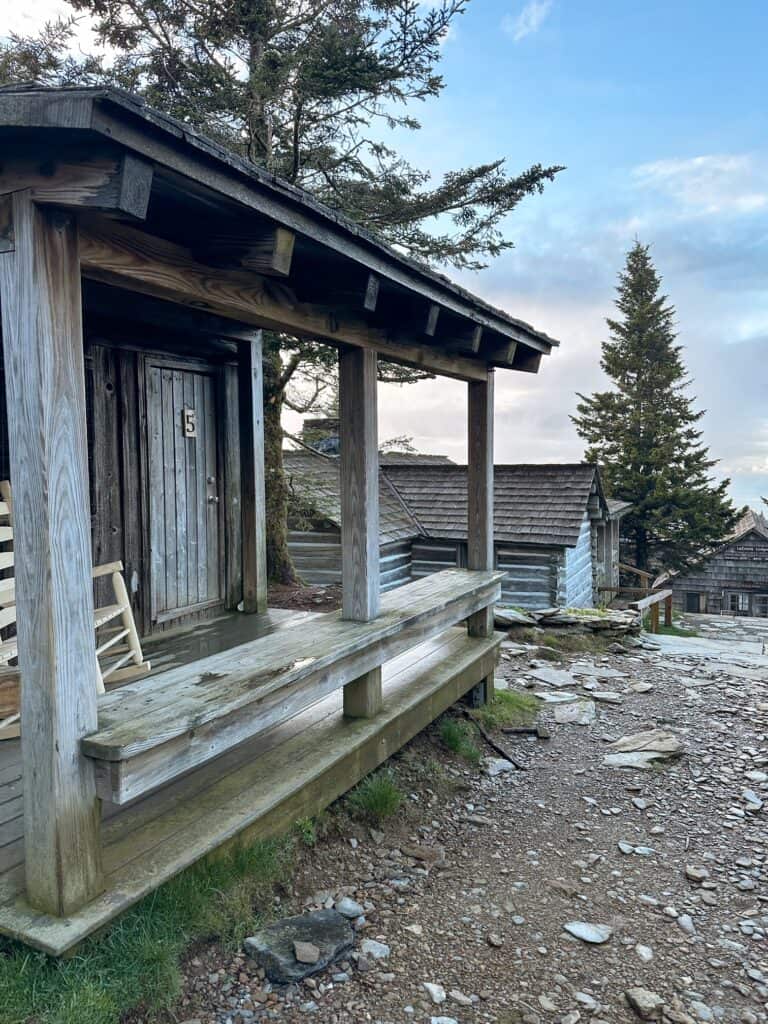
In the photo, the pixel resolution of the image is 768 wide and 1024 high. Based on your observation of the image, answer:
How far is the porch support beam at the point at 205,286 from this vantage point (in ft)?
7.75

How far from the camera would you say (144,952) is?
231 centimetres

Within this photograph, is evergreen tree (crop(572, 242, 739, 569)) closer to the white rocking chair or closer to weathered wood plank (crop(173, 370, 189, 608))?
weathered wood plank (crop(173, 370, 189, 608))

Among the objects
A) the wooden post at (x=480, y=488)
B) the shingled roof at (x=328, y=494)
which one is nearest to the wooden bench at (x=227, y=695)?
the wooden post at (x=480, y=488)

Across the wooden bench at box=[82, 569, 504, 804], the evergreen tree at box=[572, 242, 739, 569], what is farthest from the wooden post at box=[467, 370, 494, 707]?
the evergreen tree at box=[572, 242, 739, 569]

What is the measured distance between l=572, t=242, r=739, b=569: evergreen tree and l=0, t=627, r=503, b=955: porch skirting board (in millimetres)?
21369

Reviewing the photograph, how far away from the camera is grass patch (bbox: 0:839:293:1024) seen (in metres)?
2.06

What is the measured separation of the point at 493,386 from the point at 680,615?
51.8 ft

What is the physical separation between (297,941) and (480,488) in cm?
366

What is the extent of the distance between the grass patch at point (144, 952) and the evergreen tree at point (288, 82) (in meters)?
6.08

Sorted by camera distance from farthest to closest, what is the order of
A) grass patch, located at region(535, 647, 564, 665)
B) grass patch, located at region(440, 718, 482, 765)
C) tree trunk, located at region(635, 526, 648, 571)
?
tree trunk, located at region(635, 526, 648, 571) < grass patch, located at region(535, 647, 564, 665) < grass patch, located at region(440, 718, 482, 765)

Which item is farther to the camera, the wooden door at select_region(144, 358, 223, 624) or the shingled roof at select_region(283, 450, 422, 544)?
the shingled roof at select_region(283, 450, 422, 544)

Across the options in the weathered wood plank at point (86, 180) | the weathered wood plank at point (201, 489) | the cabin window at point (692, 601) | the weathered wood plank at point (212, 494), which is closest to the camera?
the weathered wood plank at point (86, 180)

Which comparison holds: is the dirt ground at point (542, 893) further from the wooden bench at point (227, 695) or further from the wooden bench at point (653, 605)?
the wooden bench at point (653, 605)

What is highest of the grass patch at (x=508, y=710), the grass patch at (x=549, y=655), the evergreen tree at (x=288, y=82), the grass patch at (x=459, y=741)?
the evergreen tree at (x=288, y=82)
